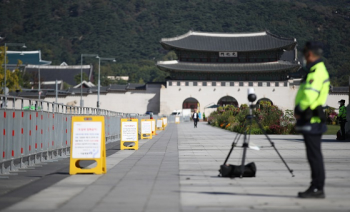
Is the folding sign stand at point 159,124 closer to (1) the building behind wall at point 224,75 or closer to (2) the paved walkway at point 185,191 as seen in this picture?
(2) the paved walkway at point 185,191

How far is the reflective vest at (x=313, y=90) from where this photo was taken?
9.02 meters

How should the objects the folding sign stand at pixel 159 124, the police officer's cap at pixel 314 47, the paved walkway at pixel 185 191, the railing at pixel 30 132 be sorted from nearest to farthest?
the paved walkway at pixel 185 191
the police officer's cap at pixel 314 47
the railing at pixel 30 132
the folding sign stand at pixel 159 124

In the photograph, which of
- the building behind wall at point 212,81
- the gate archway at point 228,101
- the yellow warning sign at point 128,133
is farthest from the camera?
the gate archway at point 228,101

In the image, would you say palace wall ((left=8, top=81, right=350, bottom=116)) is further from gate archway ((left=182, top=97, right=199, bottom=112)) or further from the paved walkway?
the paved walkway

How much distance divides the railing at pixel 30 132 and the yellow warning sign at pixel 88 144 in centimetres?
143

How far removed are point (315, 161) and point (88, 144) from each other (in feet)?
18.1

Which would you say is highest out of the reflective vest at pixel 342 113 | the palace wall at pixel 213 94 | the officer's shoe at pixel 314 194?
the palace wall at pixel 213 94

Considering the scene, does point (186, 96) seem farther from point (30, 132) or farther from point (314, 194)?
point (314, 194)

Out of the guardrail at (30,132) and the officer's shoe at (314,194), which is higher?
the guardrail at (30,132)

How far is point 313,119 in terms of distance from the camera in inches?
359

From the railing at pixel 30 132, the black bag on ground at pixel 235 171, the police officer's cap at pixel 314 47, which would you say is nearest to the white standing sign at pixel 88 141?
the railing at pixel 30 132

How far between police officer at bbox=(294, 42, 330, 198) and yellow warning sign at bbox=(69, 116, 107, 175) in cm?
509

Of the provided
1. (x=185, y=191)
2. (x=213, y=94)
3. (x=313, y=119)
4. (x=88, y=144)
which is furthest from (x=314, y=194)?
(x=213, y=94)

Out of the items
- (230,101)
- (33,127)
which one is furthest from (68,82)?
(33,127)
